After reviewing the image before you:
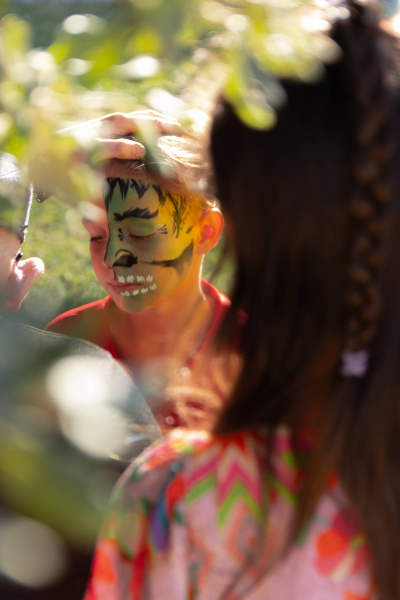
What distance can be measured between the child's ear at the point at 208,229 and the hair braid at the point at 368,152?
98cm

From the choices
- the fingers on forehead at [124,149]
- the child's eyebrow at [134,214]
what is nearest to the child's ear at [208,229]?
the child's eyebrow at [134,214]

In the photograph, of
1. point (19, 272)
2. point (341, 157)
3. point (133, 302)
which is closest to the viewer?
point (341, 157)

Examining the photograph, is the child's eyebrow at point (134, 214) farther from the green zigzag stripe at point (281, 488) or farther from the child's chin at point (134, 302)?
the green zigzag stripe at point (281, 488)

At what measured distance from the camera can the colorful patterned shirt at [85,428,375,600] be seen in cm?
64

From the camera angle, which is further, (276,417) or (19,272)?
(19,272)

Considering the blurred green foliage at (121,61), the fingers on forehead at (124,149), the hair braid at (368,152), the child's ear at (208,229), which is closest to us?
the blurred green foliage at (121,61)

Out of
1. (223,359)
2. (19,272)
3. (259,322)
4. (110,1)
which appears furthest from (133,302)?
(110,1)

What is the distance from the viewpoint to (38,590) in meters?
0.89

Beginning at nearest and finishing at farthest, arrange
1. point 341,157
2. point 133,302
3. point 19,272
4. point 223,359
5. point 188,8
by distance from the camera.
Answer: point 188,8, point 341,157, point 223,359, point 19,272, point 133,302

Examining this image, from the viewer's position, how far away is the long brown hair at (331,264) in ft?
1.94

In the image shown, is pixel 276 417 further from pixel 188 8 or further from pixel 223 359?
pixel 188 8

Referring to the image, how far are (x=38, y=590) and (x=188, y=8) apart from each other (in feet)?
3.08

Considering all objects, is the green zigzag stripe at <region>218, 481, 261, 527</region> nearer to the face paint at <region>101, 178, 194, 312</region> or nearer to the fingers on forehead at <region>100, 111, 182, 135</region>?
the fingers on forehead at <region>100, 111, 182, 135</region>

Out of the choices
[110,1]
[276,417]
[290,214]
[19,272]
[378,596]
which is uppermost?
[110,1]
